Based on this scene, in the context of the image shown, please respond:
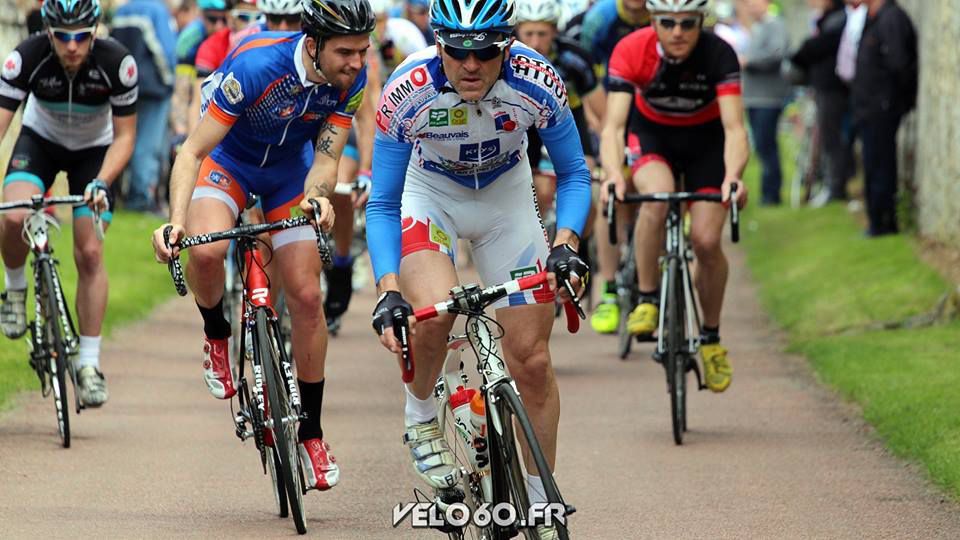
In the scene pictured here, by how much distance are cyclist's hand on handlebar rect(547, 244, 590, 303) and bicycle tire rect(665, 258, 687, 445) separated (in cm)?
366

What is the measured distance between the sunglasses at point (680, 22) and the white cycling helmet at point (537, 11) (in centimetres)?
219

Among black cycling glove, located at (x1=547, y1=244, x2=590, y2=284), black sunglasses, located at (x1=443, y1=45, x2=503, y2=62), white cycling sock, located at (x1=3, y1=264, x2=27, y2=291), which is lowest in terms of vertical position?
white cycling sock, located at (x1=3, y1=264, x2=27, y2=291)

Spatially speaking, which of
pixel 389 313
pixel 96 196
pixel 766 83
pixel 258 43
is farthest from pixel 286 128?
pixel 766 83


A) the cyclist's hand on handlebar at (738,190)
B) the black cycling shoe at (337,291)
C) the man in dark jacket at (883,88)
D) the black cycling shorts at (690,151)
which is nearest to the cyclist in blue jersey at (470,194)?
the cyclist's hand on handlebar at (738,190)

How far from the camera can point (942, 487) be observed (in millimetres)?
8531

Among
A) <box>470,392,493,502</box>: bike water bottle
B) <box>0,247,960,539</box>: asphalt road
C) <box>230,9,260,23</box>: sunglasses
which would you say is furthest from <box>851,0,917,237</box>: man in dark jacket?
<box>470,392,493,502</box>: bike water bottle

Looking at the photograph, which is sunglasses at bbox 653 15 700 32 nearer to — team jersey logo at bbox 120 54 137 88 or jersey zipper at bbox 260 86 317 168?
jersey zipper at bbox 260 86 317 168

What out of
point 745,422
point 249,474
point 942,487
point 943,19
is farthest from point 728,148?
point 943,19

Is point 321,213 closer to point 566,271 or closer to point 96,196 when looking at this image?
point 566,271

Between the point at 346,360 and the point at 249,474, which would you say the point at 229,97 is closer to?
the point at 249,474

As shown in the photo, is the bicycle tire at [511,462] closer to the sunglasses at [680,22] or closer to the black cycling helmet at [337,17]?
the black cycling helmet at [337,17]

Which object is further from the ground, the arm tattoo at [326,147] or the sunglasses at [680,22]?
the sunglasses at [680,22]

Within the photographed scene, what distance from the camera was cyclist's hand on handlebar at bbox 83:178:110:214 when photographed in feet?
31.7

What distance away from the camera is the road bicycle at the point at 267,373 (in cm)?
770
